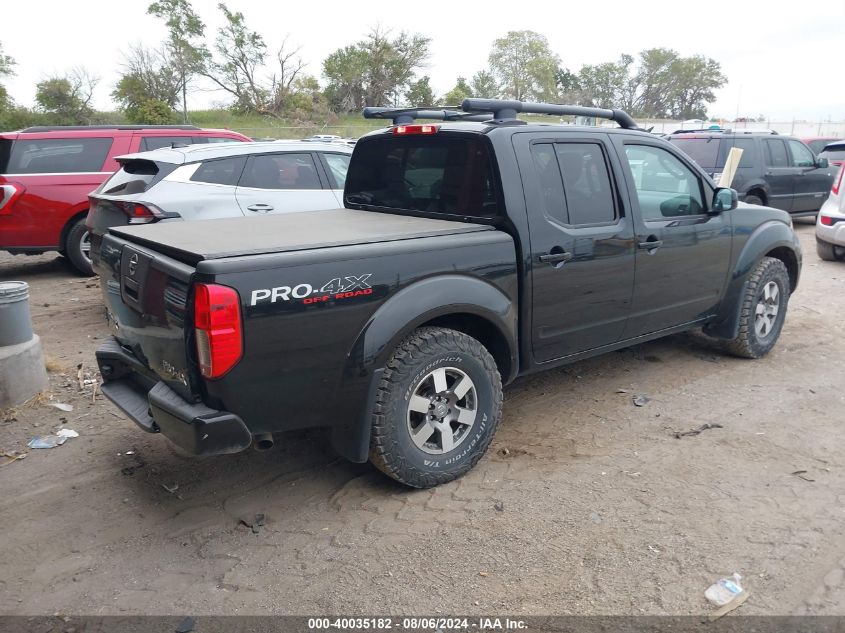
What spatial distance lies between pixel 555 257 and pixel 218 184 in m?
4.20

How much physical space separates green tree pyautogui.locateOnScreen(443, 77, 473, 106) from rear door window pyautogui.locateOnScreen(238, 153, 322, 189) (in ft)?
130

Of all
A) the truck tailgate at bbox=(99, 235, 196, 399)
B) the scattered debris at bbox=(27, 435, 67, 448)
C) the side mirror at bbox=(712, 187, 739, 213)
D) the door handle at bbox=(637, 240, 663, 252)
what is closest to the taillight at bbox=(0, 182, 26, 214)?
the scattered debris at bbox=(27, 435, 67, 448)

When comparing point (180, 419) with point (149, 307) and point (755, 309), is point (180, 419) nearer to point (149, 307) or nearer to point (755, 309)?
point (149, 307)

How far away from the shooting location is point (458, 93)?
4900cm

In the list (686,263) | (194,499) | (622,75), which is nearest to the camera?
(194,499)

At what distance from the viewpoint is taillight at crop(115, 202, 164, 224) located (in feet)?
20.8

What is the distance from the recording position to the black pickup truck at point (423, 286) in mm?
2953

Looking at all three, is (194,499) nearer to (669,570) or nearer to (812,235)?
(669,570)

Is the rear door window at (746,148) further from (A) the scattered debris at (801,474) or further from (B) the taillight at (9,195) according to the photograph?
(B) the taillight at (9,195)

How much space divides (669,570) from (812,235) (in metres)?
12.0

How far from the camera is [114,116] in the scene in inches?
1487

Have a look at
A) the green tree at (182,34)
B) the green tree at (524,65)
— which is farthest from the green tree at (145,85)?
the green tree at (524,65)

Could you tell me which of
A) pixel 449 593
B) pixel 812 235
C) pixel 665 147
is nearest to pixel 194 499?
pixel 449 593

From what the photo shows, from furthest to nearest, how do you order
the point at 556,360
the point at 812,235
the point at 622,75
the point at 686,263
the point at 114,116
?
→ the point at 622,75
the point at 114,116
the point at 812,235
the point at 686,263
the point at 556,360
